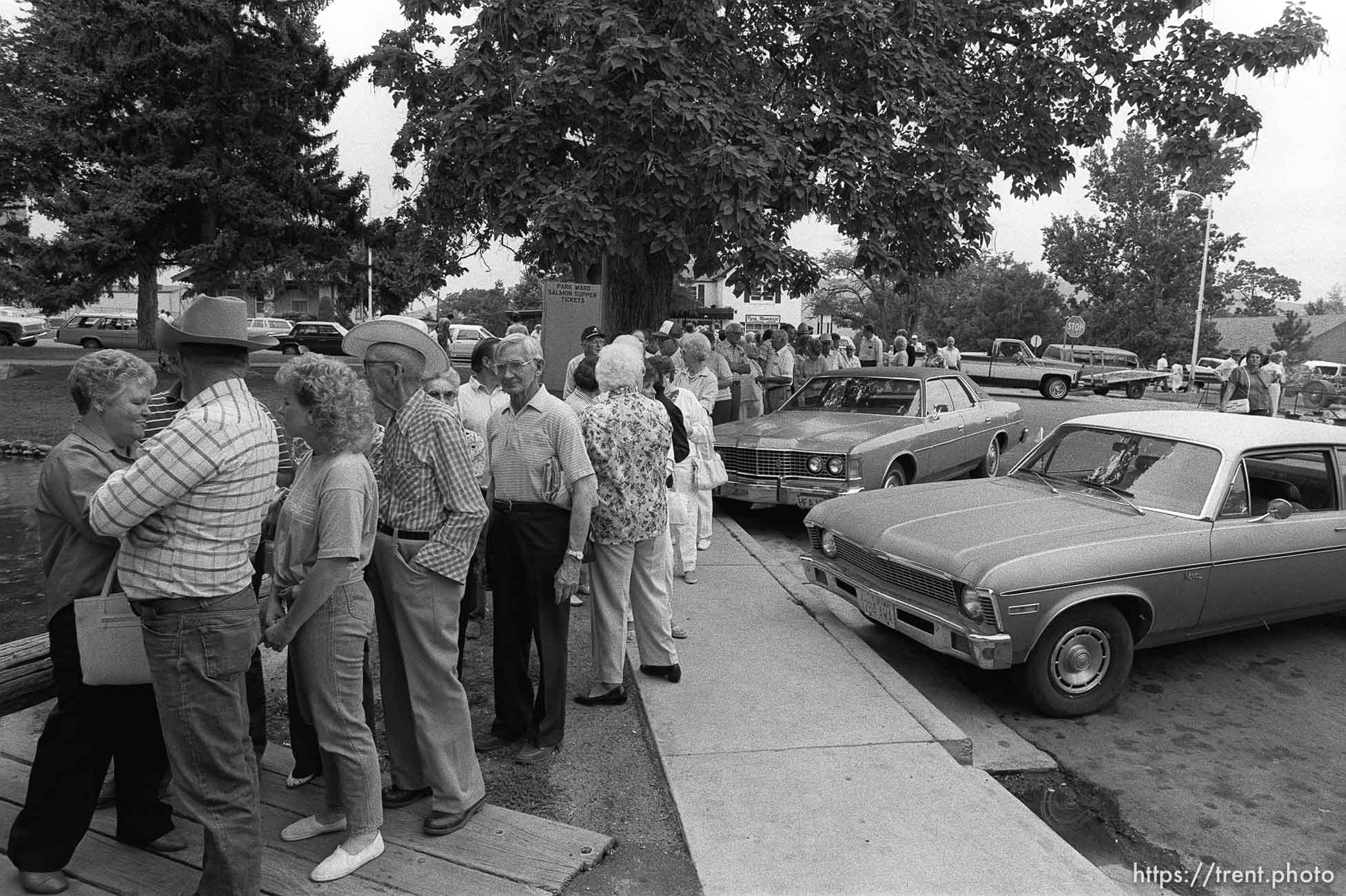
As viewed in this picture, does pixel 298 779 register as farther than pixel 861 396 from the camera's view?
No

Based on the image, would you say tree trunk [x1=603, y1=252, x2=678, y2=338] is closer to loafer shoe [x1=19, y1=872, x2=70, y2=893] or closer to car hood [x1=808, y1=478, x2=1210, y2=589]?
car hood [x1=808, y1=478, x2=1210, y2=589]

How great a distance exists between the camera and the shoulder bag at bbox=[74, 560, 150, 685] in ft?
8.91

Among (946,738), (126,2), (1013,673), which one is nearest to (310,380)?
(946,738)

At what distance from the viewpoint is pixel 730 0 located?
11.0m

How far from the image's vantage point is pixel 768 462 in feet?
29.4

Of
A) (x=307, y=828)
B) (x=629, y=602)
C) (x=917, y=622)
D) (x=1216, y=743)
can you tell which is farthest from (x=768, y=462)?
(x=307, y=828)

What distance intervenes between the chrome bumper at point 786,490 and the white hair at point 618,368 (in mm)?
4382

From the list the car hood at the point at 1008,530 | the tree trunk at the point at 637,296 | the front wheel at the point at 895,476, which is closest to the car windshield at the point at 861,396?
the front wheel at the point at 895,476

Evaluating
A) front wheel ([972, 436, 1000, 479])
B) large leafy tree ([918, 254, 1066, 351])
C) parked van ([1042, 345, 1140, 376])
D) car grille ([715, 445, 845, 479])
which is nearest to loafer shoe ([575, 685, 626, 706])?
car grille ([715, 445, 845, 479])

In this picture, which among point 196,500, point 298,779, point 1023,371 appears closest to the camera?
point 196,500

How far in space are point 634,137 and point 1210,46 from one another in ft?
28.8

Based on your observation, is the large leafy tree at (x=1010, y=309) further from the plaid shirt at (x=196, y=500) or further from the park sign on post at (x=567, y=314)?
the plaid shirt at (x=196, y=500)

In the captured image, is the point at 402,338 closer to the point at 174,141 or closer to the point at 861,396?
the point at 861,396

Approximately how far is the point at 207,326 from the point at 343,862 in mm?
1763
